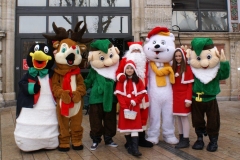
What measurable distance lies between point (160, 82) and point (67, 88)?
1.62 metres

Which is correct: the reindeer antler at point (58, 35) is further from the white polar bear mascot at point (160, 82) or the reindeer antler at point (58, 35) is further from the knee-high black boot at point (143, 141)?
the knee-high black boot at point (143, 141)

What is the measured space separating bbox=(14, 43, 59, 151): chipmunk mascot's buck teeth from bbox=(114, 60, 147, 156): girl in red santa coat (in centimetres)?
113

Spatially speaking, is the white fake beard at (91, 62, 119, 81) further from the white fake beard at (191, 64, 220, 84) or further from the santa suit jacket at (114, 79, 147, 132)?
the white fake beard at (191, 64, 220, 84)

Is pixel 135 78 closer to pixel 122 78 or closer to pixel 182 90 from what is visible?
pixel 122 78

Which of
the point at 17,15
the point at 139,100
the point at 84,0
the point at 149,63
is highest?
the point at 84,0

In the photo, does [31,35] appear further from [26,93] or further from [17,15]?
[26,93]

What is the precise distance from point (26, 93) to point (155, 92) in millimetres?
2183

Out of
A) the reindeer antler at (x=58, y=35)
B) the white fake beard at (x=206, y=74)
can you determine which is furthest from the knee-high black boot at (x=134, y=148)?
the reindeer antler at (x=58, y=35)

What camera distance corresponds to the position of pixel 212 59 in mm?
4277

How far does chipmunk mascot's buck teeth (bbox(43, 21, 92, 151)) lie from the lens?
4.27m

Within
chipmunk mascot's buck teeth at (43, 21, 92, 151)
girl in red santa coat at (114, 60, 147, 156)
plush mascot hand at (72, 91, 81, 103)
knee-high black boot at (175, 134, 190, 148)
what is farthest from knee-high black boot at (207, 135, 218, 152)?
plush mascot hand at (72, 91, 81, 103)

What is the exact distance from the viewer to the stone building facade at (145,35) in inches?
360

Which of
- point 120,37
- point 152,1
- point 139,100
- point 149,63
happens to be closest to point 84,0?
point 120,37

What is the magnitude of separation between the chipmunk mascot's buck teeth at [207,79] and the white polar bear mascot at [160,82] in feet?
1.41
